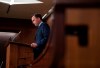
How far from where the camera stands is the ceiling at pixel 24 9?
7090 millimetres

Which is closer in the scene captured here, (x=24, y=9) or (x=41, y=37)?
(x=41, y=37)

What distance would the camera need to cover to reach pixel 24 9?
743 cm

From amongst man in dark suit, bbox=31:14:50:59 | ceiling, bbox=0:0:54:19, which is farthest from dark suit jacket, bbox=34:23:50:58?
ceiling, bbox=0:0:54:19

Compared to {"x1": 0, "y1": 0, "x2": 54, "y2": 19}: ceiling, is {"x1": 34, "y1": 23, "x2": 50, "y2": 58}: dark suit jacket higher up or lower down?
lower down

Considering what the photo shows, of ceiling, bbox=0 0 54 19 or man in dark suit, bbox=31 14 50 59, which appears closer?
man in dark suit, bbox=31 14 50 59

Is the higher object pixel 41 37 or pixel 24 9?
pixel 24 9

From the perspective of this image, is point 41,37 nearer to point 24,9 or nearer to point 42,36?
point 42,36

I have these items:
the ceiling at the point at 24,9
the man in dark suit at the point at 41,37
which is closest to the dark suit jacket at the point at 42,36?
the man in dark suit at the point at 41,37

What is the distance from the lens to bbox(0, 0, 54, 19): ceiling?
7.09m

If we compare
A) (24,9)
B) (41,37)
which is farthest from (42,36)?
(24,9)

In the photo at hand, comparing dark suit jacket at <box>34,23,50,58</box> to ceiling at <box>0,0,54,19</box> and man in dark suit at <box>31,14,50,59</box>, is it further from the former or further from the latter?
ceiling at <box>0,0,54,19</box>

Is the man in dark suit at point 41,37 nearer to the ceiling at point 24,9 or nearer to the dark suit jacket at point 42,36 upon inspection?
the dark suit jacket at point 42,36

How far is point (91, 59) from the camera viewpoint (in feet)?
2.56

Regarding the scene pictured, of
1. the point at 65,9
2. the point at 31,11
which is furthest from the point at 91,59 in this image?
the point at 31,11
